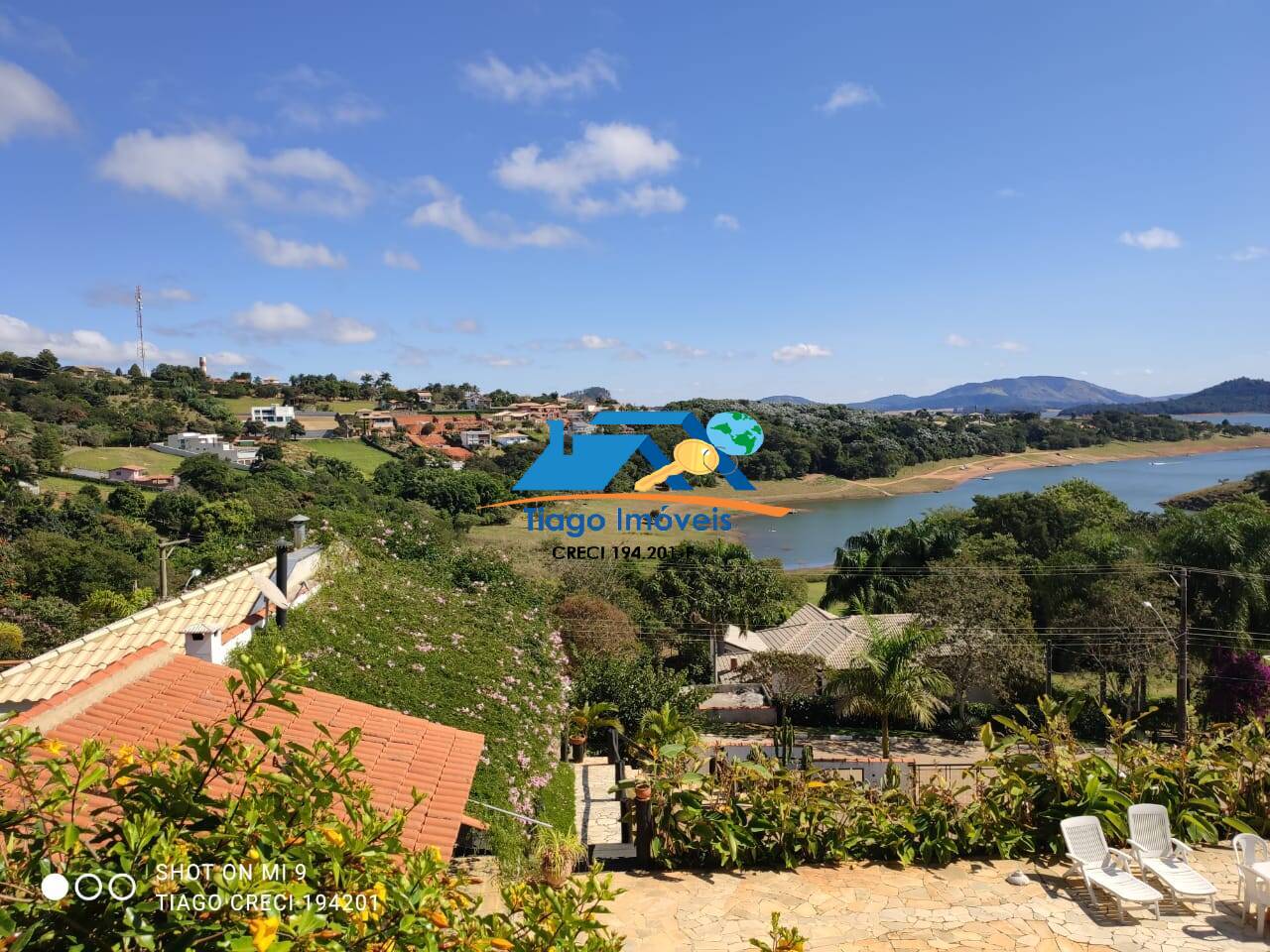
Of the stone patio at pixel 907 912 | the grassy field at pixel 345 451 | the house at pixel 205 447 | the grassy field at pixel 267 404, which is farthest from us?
the grassy field at pixel 267 404

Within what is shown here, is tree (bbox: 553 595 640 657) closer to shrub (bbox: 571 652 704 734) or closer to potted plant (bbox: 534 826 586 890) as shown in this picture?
shrub (bbox: 571 652 704 734)

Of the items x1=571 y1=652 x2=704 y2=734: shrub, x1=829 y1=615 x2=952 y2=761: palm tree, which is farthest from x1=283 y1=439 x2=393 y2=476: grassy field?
x1=829 y1=615 x2=952 y2=761: palm tree

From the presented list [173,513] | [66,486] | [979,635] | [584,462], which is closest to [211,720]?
[979,635]

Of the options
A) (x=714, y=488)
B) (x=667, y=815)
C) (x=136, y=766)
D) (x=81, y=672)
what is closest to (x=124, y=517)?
(x=714, y=488)

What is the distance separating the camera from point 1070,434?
85812 millimetres

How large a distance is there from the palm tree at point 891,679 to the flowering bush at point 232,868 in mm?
9208

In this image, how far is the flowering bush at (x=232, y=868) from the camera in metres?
1.44

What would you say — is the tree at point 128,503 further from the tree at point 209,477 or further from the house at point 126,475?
the house at point 126,475

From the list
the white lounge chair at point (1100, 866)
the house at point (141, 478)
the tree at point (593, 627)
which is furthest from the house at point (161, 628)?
the house at point (141, 478)

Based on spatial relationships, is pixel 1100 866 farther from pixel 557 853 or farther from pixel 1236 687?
pixel 1236 687

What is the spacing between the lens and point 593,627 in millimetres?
15156

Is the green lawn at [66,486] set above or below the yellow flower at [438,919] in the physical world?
above

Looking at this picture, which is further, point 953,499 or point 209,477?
point 953,499

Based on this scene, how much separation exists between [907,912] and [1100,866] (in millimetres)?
1420
